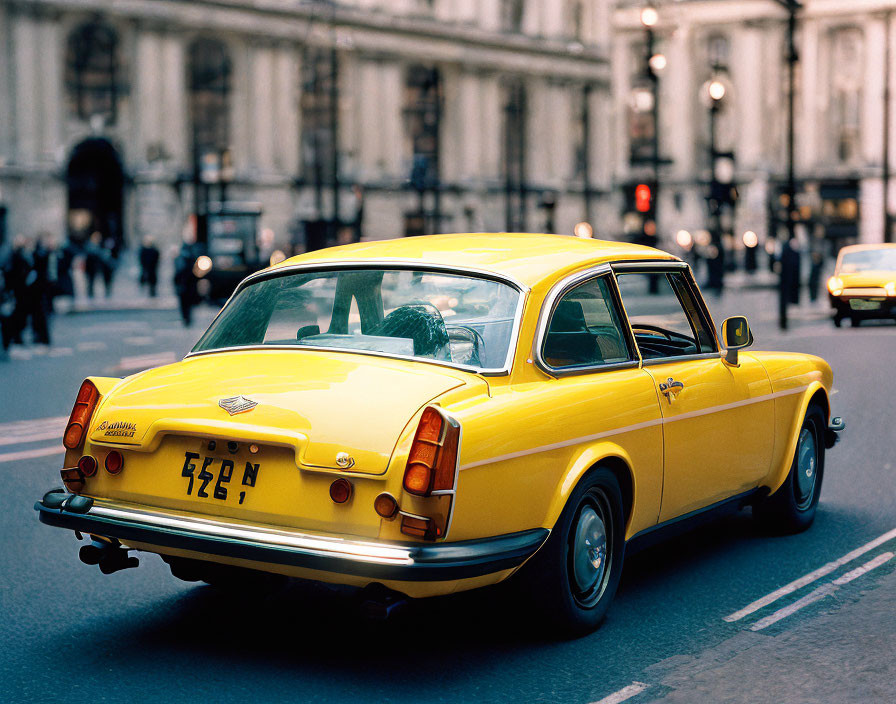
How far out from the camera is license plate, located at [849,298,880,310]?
26.6 metres

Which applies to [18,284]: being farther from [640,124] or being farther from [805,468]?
[640,124]

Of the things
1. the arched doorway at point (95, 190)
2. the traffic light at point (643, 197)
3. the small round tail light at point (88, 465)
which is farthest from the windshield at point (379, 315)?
the arched doorway at point (95, 190)

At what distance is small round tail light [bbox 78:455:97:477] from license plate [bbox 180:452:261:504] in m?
0.45

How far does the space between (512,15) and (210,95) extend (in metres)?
22.7

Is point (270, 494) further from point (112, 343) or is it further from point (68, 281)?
point (68, 281)

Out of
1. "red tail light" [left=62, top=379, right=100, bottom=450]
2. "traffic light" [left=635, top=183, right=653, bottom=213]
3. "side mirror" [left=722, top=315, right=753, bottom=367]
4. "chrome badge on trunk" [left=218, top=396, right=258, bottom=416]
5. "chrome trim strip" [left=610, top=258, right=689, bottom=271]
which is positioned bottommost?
"red tail light" [left=62, top=379, right=100, bottom=450]

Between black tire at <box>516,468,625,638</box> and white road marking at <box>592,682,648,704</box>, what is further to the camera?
black tire at <box>516,468,625,638</box>

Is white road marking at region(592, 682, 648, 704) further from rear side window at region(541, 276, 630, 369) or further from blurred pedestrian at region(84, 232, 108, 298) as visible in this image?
blurred pedestrian at region(84, 232, 108, 298)

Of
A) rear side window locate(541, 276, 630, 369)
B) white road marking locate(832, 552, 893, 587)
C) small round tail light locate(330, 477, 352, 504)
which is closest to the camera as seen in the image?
small round tail light locate(330, 477, 352, 504)

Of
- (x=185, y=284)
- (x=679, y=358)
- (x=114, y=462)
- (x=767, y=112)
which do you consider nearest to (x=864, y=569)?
(x=679, y=358)

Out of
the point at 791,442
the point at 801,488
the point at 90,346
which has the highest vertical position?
the point at 791,442

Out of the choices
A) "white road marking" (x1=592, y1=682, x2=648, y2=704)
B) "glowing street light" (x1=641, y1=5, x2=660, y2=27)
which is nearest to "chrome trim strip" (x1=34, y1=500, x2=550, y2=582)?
"white road marking" (x1=592, y1=682, x2=648, y2=704)

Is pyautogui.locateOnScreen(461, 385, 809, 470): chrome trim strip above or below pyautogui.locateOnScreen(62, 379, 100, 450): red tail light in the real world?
below

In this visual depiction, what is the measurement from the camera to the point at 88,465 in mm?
5301
